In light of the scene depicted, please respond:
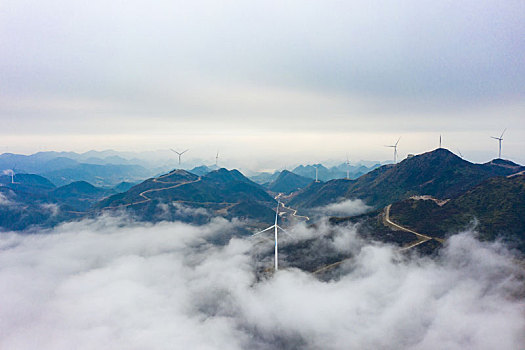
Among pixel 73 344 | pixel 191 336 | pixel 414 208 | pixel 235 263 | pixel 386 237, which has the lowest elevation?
pixel 73 344

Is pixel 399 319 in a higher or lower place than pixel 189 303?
higher

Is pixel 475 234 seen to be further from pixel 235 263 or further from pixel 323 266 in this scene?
pixel 235 263

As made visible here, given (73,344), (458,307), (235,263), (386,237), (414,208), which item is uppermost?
(414,208)

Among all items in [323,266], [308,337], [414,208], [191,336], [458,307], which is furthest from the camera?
[414,208]

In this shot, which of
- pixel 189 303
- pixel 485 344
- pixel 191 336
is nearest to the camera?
pixel 485 344

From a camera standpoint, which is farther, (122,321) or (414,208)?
(414,208)

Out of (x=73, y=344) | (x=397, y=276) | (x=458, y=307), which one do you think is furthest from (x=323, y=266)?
(x=73, y=344)

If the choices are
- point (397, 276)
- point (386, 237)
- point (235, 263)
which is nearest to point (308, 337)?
point (397, 276)

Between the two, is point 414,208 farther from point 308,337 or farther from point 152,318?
point 152,318

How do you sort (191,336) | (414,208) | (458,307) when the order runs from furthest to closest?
(414,208) → (191,336) → (458,307)
